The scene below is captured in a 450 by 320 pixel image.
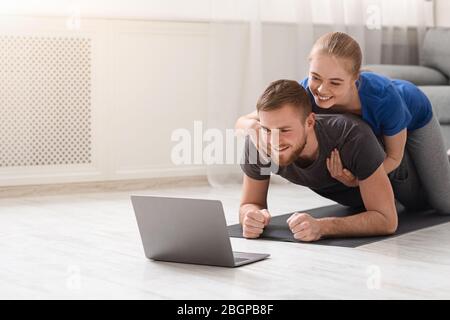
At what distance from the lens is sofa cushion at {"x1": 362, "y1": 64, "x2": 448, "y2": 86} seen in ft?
14.0

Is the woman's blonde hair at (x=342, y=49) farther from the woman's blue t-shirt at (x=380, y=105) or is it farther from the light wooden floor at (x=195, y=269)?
the light wooden floor at (x=195, y=269)

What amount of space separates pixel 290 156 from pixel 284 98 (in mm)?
189

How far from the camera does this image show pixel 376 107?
8.70 ft

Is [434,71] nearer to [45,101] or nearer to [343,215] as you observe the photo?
[343,215]

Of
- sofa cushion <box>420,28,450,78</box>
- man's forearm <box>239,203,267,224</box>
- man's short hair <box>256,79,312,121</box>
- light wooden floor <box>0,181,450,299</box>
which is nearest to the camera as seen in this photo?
light wooden floor <box>0,181,450,299</box>

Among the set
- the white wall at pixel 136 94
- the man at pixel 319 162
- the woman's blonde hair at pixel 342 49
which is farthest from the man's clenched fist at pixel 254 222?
the white wall at pixel 136 94

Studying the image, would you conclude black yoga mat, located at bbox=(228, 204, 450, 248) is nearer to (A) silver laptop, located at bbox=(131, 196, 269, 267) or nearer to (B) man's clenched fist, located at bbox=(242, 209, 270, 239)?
(B) man's clenched fist, located at bbox=(242, 209, 270, 239)

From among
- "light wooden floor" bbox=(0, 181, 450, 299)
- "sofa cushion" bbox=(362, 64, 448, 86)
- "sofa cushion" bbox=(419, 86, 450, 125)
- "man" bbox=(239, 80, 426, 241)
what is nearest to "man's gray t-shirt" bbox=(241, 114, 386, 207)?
"man" bbox=(239, 80, 426, 241)

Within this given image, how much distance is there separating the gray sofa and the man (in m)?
1.46

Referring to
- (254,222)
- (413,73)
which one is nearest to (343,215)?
(254,222)

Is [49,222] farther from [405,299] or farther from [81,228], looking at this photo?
[405,299]
